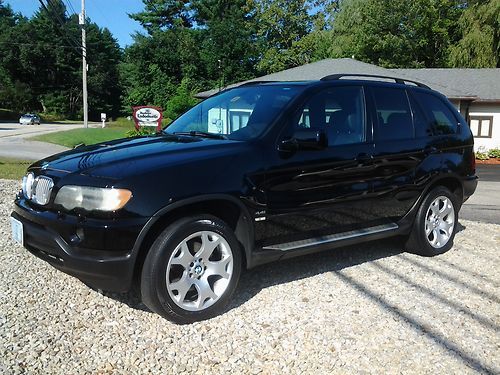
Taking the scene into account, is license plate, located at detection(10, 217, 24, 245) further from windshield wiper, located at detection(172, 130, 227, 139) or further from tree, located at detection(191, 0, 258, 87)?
tree, located at detection(191, 0, 258, 87)

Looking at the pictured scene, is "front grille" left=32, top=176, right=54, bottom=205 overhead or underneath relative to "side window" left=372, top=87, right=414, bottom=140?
underneath

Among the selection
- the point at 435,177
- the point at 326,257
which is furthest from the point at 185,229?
the point at 435,177

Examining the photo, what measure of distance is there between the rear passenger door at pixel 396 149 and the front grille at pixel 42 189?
2.91m

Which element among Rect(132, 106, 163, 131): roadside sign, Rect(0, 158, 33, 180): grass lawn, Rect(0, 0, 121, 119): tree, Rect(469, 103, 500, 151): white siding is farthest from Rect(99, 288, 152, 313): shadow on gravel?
Rect(0, 0, 121, 119): tree

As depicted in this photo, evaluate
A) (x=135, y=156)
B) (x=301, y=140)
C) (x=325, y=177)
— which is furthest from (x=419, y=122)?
(x=135, y=156)

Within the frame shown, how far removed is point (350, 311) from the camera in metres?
4.11

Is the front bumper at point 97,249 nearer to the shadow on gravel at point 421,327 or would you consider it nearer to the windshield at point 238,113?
the windshield at point 238,113

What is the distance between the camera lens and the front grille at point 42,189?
3746 millimetres

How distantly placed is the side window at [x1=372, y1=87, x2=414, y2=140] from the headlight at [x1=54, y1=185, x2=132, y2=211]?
2.66 meters

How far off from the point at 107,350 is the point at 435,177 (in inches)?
151

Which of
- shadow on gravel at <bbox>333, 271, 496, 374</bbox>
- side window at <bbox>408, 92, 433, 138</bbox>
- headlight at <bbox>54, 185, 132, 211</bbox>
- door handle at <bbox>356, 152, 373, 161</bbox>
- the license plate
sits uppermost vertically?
side window at <bbox>408, 92, 433, 138</bbox>

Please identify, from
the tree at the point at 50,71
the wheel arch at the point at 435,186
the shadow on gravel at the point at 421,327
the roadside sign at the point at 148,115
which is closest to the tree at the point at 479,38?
the roadside sign at the point at 148,115

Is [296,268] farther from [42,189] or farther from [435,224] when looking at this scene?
[42,189]

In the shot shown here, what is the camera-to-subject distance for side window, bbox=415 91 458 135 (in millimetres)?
5559
